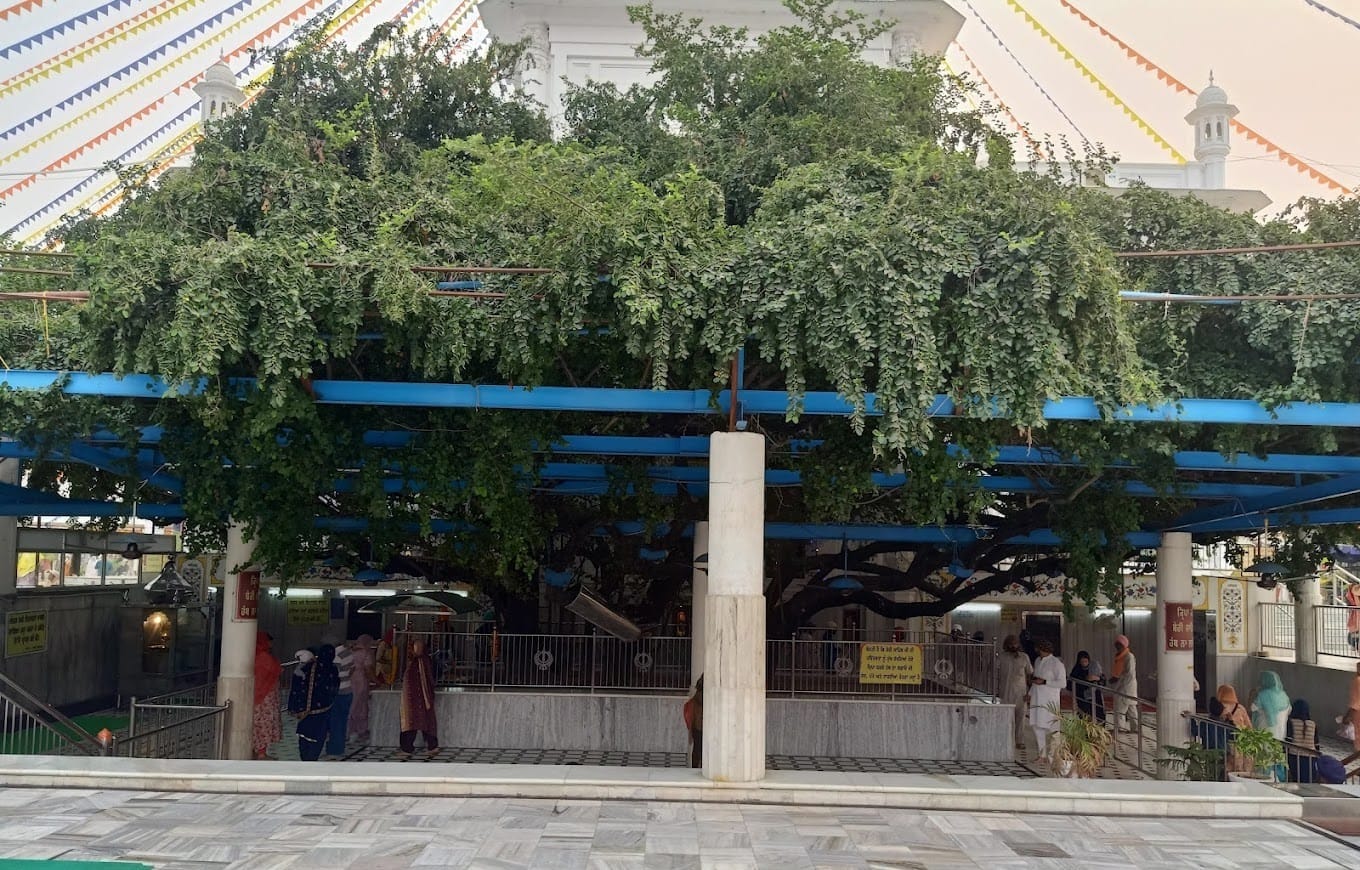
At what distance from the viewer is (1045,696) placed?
14.7m

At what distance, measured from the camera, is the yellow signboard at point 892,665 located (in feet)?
50.6

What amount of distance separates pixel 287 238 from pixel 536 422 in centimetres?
307

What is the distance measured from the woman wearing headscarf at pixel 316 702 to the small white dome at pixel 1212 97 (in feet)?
74.0

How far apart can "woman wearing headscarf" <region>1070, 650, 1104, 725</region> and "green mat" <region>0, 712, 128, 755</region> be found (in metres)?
13.9

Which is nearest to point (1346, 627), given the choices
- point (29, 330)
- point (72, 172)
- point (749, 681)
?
point (749, 681)

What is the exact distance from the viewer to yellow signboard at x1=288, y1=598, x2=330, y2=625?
23.6m

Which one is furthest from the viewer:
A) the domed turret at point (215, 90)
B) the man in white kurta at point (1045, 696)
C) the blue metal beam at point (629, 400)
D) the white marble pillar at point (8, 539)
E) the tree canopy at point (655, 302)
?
the domed turret at point (215, 90)

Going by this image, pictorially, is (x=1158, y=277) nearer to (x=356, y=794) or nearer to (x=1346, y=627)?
(x=356, y=794)

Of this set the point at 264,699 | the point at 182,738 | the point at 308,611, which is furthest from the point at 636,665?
the point at 308,611

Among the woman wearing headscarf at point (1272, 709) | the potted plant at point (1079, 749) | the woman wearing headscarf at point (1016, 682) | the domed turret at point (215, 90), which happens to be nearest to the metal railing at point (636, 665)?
the woman wearing headscarf at point (1016, 682)

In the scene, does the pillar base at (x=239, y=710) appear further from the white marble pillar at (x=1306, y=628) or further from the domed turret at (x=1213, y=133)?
the domed turret at (x=1213, y=133)

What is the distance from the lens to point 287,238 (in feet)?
32.2

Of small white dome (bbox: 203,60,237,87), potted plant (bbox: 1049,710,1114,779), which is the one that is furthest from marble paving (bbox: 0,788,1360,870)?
small white dome (bbox: 203,60,237,87)

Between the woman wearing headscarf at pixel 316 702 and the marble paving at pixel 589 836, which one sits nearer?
the marble paving at pixel 589 836
